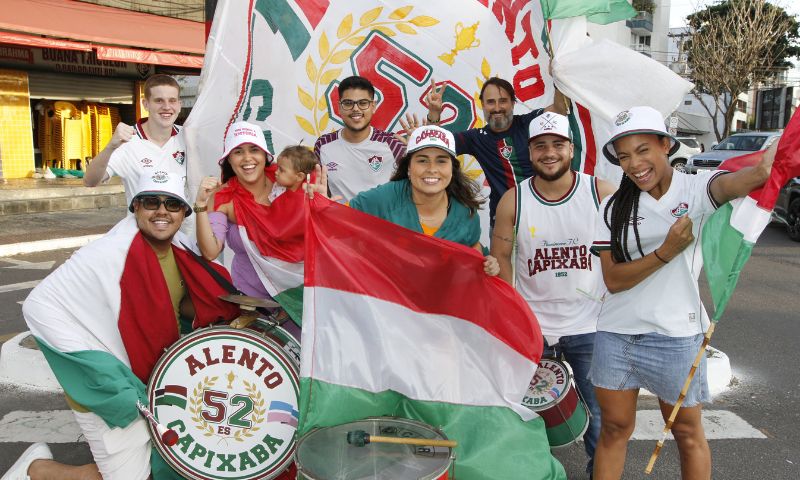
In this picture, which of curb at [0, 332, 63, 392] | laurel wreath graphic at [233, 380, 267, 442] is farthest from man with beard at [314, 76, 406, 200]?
curb at [0, 332, 63, 392]

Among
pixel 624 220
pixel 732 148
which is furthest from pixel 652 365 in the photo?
pixel 732 148

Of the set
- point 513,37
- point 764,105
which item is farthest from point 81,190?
point 764,105

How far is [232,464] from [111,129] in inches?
671

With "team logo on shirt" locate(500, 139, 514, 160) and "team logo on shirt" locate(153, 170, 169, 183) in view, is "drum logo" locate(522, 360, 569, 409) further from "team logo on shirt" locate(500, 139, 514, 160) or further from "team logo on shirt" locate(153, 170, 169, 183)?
"team logo on shirt" locate(153, 170, 169, 183)

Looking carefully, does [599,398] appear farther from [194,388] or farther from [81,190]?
[81,190]

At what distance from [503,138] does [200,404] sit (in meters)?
2.42

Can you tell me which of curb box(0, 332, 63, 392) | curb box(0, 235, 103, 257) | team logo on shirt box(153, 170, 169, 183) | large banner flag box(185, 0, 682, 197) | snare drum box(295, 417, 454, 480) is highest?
large banner flag box(185, 0, 682, 197)

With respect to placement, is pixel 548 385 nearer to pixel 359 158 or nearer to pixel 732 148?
pixel 359 158

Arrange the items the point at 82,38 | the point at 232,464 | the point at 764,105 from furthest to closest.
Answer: the point at 764,105 < the point at 82,38 < the point at 232,464

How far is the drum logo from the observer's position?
368 centimetres

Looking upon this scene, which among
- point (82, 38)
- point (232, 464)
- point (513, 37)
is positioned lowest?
point (232, 464)

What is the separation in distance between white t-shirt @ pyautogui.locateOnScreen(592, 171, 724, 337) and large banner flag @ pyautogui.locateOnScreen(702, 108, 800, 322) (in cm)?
9

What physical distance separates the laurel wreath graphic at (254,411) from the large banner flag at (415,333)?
0.39m

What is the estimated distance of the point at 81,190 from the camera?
14.9 meters
